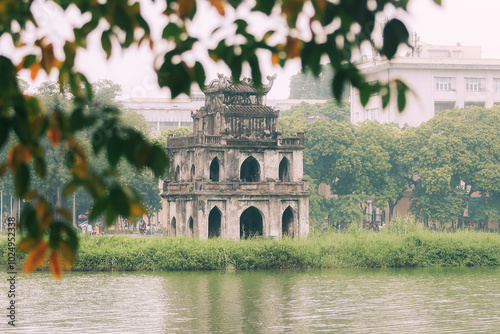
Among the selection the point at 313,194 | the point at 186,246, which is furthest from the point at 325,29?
the point at 313,194

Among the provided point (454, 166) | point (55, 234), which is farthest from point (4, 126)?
point (454, 166)

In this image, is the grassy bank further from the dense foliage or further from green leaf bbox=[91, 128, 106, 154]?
green leaf bbox=[91, 128, 106, 154]

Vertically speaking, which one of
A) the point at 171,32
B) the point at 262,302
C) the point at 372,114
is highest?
the point at 372,114

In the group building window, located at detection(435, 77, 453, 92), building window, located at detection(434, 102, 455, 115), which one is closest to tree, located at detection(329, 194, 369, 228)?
building window, located at detection(435, 77, 453, 92)

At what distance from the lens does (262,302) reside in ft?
83.1

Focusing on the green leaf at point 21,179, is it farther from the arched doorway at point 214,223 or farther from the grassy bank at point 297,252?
the arched doorway at point 214,223

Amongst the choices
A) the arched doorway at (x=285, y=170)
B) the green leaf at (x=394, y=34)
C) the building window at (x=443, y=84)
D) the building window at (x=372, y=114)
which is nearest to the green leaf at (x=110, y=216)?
the green leaf at (x=394, y=34)

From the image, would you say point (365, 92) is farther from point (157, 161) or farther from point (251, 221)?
point (251, 221)

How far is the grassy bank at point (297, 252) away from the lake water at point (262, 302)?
2.75 feet

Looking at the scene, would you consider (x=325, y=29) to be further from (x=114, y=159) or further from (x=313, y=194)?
(x=313, y=194)

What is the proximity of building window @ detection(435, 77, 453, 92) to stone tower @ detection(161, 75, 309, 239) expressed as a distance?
37.5 metres

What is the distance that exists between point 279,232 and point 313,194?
668 inches

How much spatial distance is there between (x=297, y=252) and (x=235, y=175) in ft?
21.9

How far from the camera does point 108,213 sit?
17.7 feet
